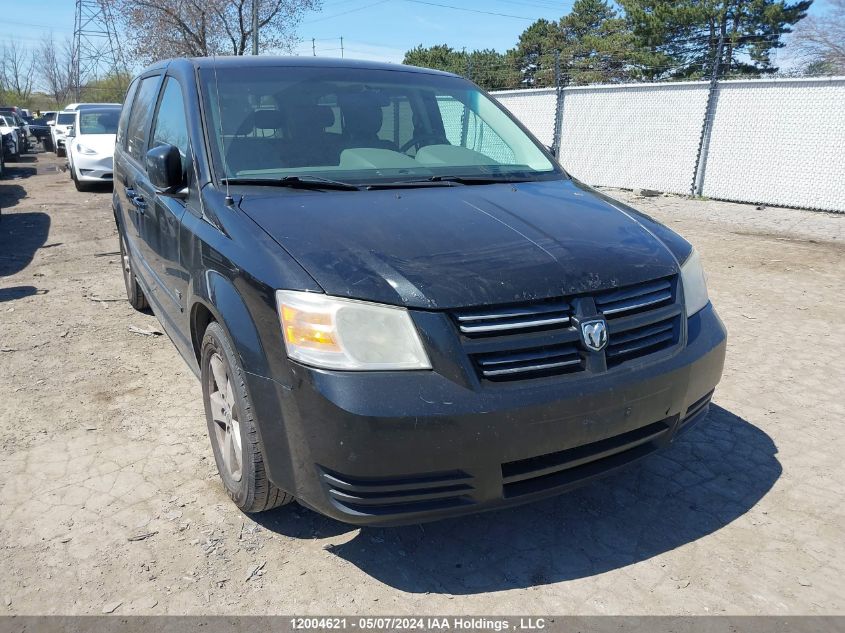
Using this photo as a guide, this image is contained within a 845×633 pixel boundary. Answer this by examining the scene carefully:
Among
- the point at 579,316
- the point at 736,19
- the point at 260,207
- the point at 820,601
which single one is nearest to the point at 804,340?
the point at 820,601

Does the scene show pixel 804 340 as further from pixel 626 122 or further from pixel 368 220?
pixel 626 122

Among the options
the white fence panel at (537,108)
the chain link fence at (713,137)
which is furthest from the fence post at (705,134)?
the white fence panel at (537,108)

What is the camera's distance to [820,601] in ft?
7.67

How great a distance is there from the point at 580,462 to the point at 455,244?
89cm

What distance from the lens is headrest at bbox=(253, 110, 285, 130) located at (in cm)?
305

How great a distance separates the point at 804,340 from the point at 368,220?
13.2 feet

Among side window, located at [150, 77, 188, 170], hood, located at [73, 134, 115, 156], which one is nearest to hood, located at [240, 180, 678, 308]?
side window, located at [150, 77, 188, 170]

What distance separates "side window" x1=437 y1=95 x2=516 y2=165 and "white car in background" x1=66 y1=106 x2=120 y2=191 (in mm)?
11308

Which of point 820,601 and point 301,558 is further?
point 301,558

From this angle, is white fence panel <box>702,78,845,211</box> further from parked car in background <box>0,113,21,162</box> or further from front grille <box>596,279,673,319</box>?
parked car in background <box>0,113,21,162</box>

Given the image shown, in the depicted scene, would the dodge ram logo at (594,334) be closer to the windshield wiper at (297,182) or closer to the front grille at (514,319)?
the front grille at (514,319)

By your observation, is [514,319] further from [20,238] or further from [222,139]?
[20,238]

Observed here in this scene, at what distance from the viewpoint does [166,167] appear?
2912 mm

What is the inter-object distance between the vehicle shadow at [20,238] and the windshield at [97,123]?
11.8ft
